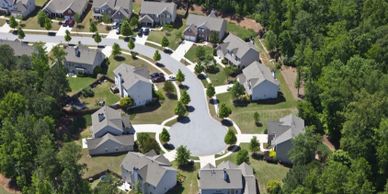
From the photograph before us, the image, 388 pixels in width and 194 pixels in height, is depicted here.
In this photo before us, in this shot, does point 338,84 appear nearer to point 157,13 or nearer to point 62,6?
point 157,13

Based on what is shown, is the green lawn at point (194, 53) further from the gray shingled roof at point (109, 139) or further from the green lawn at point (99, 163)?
the green lawn at point (99, 163)

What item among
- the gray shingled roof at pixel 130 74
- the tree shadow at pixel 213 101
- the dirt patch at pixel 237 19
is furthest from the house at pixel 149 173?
the dirt patch at pixel 237 19

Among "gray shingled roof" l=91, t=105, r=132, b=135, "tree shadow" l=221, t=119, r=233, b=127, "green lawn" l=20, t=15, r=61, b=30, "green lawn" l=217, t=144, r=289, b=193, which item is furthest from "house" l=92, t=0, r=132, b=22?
"green lawn" l=217, t=144, r=289, b=193

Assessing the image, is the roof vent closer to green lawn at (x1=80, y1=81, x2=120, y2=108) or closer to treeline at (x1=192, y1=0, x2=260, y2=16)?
green lawn at (x1=80, y1=81, x2=120, y2=108)

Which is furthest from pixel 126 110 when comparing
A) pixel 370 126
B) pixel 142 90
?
pixel 370 126

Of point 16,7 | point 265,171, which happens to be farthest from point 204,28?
point 265,171

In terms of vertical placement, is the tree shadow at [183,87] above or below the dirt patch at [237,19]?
below
